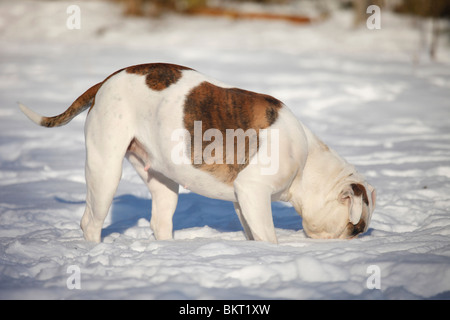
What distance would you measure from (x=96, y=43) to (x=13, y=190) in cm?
1201

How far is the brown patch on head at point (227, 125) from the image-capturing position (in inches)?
137

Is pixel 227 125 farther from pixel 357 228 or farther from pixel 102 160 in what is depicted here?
pixel 357 228

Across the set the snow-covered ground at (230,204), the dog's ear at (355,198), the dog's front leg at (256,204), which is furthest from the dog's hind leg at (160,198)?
the dog's ear at (355,198)

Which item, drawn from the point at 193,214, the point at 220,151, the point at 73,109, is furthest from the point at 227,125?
the point at 193,214

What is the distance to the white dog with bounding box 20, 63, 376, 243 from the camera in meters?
3.46

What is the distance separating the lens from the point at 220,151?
3502mm

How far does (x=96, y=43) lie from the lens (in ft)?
54.3

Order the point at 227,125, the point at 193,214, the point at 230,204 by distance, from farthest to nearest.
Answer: the point at 230,204
the point at 193,214
the point at 227,125

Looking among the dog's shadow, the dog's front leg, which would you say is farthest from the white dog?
the dog's shadow

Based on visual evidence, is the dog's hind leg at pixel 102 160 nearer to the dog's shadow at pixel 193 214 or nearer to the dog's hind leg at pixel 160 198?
the dog's hind leg at pixel 160 198

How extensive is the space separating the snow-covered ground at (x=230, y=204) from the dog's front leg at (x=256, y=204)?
0.11 meters

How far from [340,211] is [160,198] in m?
1.49

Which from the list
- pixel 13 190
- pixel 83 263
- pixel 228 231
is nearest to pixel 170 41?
pixel 13 190
